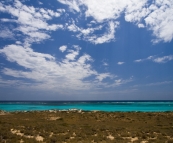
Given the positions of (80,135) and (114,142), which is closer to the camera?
(114,142)

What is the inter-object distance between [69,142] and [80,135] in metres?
2.93

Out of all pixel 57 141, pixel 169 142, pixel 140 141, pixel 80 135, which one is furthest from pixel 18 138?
pixel 169 142

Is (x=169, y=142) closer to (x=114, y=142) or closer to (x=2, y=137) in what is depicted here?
(x=114, y=142)

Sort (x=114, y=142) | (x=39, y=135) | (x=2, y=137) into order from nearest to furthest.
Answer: (x=114, y=142) < (x=2, y=137) < (x=39, y=135)

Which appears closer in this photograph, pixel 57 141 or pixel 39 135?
pixel 57 141

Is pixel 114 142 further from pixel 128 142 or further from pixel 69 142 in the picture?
pixel 69 142

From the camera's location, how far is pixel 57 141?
14.3 metres

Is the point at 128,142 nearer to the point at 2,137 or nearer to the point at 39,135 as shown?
the point at 39,135

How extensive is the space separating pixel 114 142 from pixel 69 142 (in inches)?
161

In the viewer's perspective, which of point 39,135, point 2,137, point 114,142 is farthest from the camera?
point 39,135

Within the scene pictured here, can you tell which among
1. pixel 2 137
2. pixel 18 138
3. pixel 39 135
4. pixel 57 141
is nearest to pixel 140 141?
pixel 57 141

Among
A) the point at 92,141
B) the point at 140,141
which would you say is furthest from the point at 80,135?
the point at 140,141

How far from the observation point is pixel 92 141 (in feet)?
48.1

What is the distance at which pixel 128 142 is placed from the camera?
1434cm
